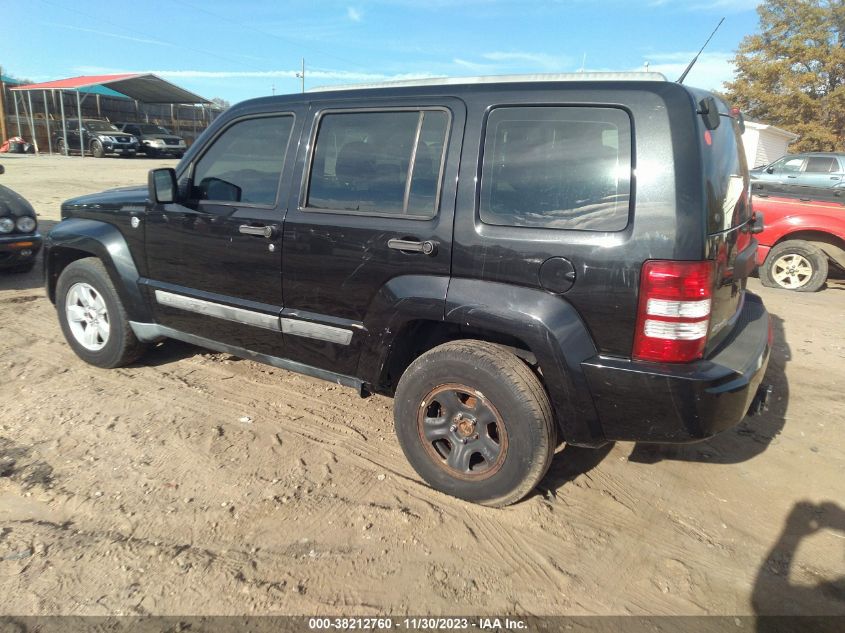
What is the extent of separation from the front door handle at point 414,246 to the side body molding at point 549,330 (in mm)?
183

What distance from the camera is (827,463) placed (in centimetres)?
339

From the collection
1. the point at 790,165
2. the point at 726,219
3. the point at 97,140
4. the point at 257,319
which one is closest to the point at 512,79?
the point at 726,219

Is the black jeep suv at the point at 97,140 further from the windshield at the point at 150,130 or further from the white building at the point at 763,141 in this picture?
the white building at the point at 763,141

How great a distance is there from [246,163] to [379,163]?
38.7 inches

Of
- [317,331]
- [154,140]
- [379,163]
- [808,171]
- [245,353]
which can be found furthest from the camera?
[154,140]

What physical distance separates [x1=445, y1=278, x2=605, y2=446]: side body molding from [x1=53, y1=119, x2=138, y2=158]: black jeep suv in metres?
29.3

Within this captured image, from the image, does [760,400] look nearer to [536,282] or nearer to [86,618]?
[536,282]

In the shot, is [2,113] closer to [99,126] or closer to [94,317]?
[99,126]

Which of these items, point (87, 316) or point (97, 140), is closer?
point (87, 316)

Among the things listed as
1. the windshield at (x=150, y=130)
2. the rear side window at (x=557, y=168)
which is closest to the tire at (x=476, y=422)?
the rear side window at (x=557, y=168)

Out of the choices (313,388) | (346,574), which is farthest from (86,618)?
(313,388)

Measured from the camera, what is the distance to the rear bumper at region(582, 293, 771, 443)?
2.37m

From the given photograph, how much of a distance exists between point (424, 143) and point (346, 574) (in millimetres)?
2020

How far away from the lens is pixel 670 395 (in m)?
2.38
